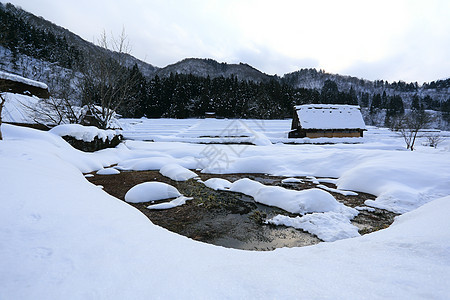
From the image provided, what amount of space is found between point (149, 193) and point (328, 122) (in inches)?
926

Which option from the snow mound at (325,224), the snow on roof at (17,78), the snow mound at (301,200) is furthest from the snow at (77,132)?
the snow mound at (325,224)

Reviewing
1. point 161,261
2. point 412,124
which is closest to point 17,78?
point 161,261

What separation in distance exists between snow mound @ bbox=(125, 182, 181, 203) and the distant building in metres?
20.5

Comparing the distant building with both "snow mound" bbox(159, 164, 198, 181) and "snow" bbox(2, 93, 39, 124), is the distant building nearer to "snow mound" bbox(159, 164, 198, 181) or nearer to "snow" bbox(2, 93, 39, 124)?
"snow mound" bbox(159, 164, 198, 181)

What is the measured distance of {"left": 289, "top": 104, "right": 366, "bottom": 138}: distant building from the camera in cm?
2300

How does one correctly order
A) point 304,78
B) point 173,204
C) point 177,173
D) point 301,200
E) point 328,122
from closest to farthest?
point 301,200 → point 173,204 → point 177,173 → point 328,122 → point 304,78

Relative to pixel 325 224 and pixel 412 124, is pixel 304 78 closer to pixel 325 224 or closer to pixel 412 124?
pixel 412 124

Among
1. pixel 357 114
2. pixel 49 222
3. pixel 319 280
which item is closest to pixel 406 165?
pixel 319 280

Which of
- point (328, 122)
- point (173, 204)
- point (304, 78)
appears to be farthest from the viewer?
point (304, 78)

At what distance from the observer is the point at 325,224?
13.4 ft

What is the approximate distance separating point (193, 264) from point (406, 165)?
8148 millimetres

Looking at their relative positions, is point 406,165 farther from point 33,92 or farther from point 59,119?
point 33,92

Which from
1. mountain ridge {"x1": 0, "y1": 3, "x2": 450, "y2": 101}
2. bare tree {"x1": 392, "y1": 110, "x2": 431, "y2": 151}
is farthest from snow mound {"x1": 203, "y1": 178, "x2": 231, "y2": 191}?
mountain ridge {"x1": 0, "y1": 3, "x2": 450, "y2": 101}

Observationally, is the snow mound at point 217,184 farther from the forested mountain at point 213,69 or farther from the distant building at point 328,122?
the forested mountain at point 213,69
